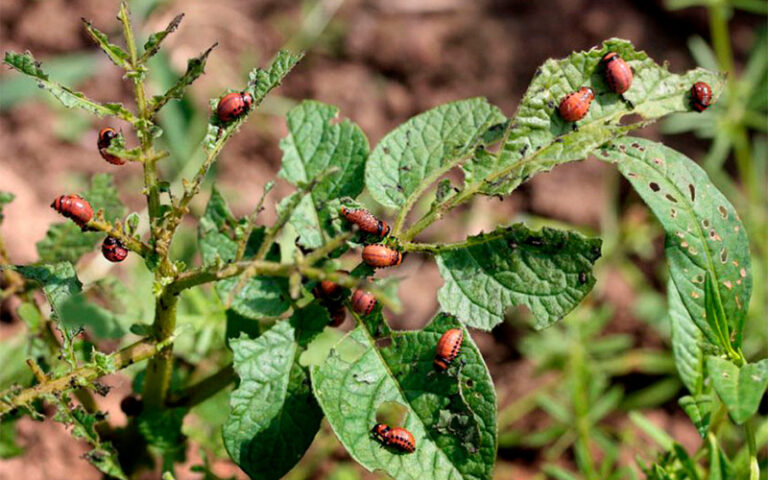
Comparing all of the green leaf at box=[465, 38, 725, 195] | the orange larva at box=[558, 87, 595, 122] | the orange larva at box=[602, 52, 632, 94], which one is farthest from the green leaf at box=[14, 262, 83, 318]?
the orange larva at box=[602, 52, 632, 94]

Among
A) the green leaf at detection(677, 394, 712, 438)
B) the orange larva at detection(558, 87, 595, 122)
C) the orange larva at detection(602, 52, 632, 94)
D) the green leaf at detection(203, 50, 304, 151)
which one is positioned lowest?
the green leaf at detection(677, 394, 712, 438)

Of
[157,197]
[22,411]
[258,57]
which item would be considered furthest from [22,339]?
[258,57]

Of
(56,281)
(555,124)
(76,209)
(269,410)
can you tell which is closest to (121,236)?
(76,209)

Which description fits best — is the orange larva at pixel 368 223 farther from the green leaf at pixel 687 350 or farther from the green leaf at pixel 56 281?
the green leaf at pixel 687 350

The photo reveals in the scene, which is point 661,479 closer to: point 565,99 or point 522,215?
point 565,99

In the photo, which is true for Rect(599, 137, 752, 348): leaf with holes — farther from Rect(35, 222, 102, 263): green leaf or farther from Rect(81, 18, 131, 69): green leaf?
Rect(35, 222, 102, 263): green leaf

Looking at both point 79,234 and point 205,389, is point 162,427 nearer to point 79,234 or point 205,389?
point 205,389
